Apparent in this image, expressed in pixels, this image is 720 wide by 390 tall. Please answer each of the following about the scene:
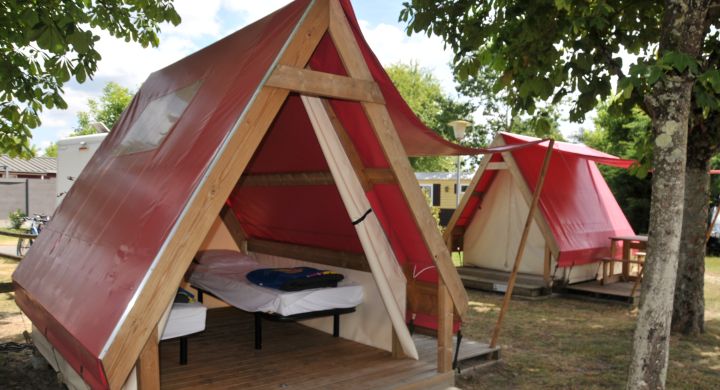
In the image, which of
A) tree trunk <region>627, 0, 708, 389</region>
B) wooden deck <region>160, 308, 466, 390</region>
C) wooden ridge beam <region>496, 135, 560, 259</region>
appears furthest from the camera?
wooden ridge beam <region>496, 135, 560, 259</region>

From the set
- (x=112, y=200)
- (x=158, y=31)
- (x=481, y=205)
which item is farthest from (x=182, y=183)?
(x=481, y=205)

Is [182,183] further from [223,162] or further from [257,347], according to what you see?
[257,347]

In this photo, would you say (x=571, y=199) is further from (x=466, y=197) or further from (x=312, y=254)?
(x=312, y=254)

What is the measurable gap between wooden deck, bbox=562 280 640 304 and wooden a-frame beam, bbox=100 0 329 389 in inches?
256

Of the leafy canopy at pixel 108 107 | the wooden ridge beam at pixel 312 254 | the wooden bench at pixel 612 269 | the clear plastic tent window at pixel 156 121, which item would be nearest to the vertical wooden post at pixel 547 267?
the wooden bench at pixel 612 269

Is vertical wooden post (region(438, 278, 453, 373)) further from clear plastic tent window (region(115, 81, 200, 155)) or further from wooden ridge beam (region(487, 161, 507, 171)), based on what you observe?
wooden ridge beam (region(487, 161, 507, 171))

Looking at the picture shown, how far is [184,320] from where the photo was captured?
4.13m

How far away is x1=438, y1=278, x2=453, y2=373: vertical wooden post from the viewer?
411cm

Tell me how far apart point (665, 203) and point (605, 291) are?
16.8 feet

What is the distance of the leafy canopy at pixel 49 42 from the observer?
12.4 ft

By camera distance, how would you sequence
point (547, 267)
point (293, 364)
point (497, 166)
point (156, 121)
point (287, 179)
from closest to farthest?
point (156, 121) < point (293, 364) < point (287, 179) < point (547, 267) < point (497, 166)

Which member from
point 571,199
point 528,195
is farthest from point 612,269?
point 528,195

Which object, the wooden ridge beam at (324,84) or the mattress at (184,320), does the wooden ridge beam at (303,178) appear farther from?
the mattress at (184,320)


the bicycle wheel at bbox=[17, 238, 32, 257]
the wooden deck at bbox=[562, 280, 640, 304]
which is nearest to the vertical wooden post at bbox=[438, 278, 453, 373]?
the wooden deck at bbox=[562, 280, 640, 304]
